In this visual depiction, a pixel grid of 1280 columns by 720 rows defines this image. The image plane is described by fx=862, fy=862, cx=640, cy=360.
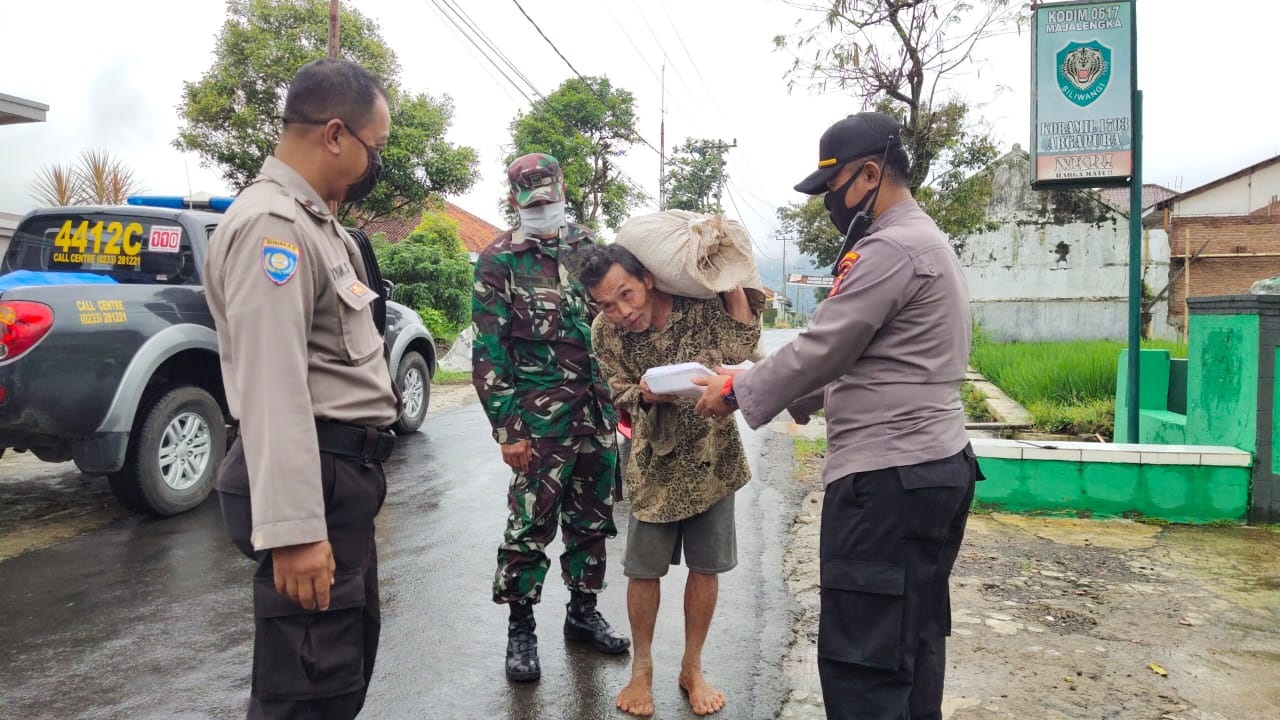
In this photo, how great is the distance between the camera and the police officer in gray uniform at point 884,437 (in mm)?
2201

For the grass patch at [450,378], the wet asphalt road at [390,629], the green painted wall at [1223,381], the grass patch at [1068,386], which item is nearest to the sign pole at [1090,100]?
the green painted wall at [1223,381]

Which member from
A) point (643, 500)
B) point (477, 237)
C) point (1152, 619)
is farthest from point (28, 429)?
point (477, 237)

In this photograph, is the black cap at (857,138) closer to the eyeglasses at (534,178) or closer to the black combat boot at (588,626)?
the eyeglasses at (534,178)

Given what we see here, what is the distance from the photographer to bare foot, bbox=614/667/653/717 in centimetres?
291

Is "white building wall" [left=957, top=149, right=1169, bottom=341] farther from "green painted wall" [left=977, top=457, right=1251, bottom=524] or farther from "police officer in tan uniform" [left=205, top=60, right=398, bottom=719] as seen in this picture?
"police officer in tan uniform" [left=205, top=60, right=398, bottom=719]

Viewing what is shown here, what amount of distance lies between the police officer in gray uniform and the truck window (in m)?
5.00

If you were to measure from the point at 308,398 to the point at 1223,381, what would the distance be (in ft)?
19.1

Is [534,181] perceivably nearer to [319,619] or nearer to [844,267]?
[844,267]

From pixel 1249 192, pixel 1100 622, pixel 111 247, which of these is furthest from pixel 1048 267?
pixel 111 247

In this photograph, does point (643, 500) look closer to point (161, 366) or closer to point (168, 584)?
point (168, 584)

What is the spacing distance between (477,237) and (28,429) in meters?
29.8

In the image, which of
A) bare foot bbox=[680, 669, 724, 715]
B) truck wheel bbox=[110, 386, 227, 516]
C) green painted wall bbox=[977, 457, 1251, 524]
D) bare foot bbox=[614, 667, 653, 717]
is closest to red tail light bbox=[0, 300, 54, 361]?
truck wheel bbox=[110, 386, 227, 516]

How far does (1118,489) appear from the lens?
545 cm

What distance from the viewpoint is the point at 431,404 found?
1107cm
